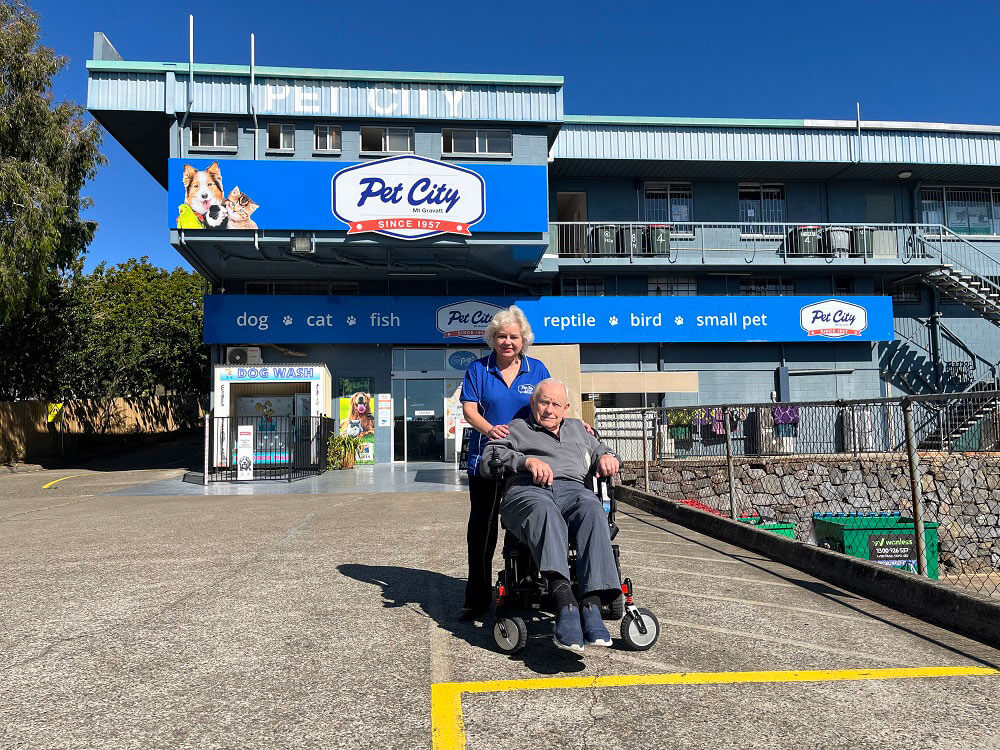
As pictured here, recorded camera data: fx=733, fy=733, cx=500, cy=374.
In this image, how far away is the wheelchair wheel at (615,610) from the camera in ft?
12.0

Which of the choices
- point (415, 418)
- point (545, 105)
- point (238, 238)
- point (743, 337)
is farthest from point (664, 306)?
point (238, 238)

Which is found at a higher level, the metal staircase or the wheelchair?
the metal staircase

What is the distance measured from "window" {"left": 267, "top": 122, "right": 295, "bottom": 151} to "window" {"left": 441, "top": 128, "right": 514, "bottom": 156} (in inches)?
162

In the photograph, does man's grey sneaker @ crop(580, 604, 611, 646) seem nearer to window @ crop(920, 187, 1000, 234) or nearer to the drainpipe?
the drainpipe

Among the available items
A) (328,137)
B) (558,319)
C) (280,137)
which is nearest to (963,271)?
(558,319)

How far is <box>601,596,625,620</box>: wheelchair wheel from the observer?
12.0 feet

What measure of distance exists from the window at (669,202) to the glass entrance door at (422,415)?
29.2 ft

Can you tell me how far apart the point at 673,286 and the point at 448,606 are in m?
19.8

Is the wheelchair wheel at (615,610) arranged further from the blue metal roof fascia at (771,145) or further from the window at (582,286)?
the blue metal roof fascia at (771,145)

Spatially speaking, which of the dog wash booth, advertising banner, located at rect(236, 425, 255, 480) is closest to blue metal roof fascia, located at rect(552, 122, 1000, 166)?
the dog wash booth

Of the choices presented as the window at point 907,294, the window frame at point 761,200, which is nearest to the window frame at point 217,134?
the window frame at point 761,200

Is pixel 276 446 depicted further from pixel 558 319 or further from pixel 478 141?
pixel 478 141

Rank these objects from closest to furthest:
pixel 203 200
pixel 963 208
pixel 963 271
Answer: pixel 203 200
pixel 963 271
pixel 963 208

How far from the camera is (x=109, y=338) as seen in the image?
3062cm
